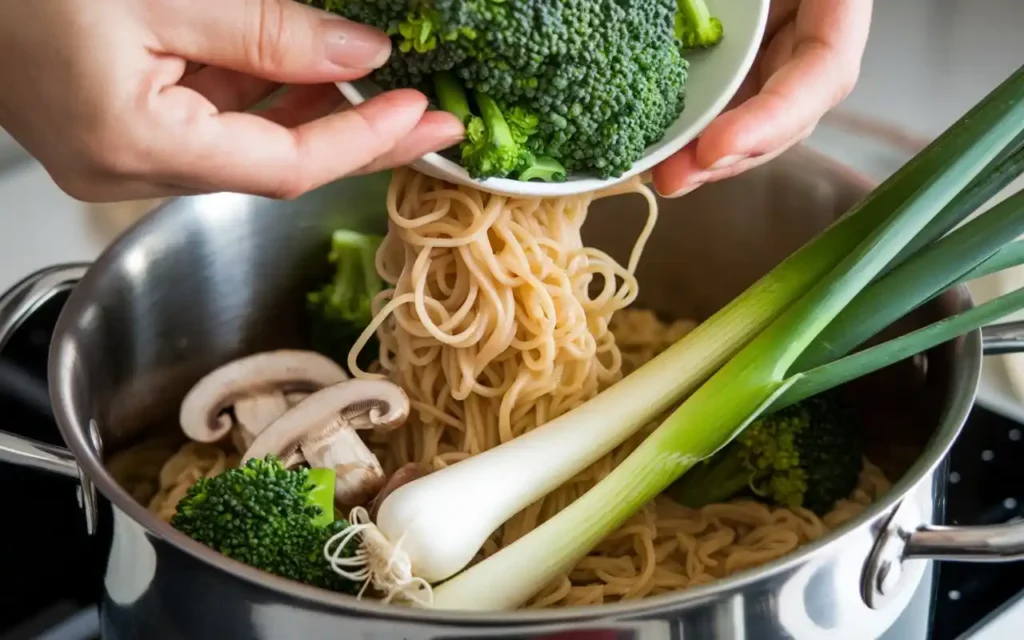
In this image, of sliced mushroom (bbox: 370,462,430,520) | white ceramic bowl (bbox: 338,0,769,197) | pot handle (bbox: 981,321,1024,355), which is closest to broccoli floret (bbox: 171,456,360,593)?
sliced mushroom (bbox: 370,462,430,520)

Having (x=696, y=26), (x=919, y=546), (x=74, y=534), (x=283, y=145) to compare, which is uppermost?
(x=696, y=26)

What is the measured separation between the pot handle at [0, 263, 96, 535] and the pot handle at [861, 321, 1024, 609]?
691mm

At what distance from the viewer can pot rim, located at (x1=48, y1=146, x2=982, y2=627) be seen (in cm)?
78

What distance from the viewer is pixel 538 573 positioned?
1032 mm

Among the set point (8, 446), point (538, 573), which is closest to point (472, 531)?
point (538, 573)

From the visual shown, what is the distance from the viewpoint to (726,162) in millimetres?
1097

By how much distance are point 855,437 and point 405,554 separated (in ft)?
2.11

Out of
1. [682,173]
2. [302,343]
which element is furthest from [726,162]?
[302,343]

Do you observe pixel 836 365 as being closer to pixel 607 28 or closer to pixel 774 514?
pixel 774 514

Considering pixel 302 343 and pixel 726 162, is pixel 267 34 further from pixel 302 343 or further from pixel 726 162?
pixel 302 343

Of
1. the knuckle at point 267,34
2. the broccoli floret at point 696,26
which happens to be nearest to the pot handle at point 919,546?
the broccoli floret at point 696,26

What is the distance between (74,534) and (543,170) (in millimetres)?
798

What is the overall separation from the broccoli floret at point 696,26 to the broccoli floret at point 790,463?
0.44 m

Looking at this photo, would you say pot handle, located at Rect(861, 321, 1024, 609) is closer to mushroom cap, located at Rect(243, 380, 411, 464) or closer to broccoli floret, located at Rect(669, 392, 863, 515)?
broccoli floret, located at Rect(669, 392, 863, 515)
